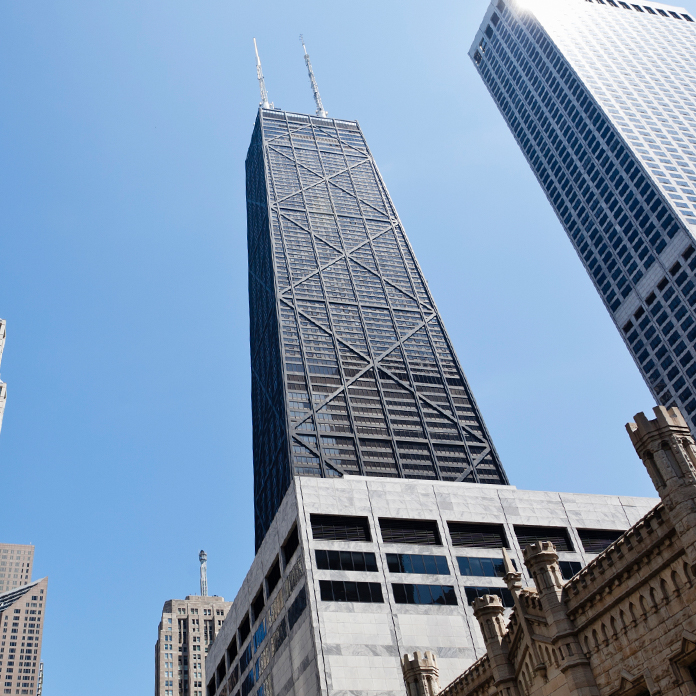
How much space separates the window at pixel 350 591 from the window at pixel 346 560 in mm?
1589

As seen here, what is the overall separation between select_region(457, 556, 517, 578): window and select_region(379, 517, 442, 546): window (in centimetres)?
319

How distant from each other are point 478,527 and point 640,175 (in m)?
126

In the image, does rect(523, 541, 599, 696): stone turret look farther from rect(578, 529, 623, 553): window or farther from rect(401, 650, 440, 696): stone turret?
rect(578, 529, 623, 553): window

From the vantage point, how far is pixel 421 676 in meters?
42.4

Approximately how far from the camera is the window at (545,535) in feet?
276

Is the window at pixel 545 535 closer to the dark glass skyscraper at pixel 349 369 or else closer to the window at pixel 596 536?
the window at pixel 596 536

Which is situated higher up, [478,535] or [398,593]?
[478,535]

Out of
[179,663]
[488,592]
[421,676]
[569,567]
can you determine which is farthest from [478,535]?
[179,663]

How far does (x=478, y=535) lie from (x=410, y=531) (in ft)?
26.4

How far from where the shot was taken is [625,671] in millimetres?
27531

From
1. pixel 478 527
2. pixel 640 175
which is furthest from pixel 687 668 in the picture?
pixel 640 175

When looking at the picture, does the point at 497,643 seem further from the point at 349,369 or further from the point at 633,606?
the point at 349,369

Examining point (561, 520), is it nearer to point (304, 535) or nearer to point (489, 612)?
point (304, 535)

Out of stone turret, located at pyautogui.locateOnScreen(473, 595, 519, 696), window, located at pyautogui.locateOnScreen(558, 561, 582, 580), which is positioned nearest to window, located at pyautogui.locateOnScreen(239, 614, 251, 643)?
window, located at pyautogui.locateOnScreen(558, 561, 582, 580)
